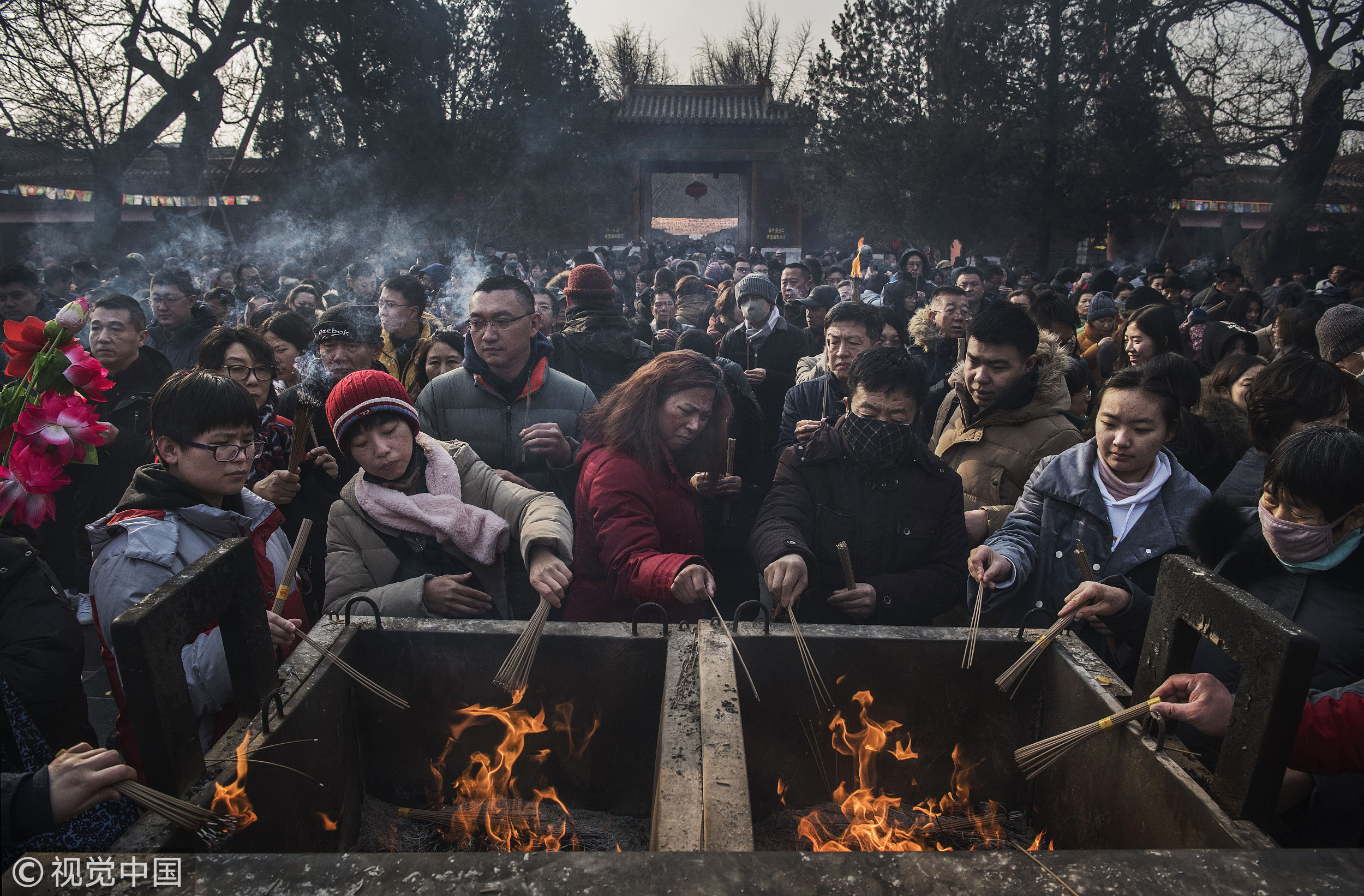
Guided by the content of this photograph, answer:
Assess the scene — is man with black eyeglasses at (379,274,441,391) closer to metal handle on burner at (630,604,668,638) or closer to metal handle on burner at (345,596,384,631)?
metal handle on burner at (345,596,384,631)

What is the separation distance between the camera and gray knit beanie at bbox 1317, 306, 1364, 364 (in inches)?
160

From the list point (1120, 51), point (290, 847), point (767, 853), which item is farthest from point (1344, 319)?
point (1120, 51)

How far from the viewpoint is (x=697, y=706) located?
6.19ft

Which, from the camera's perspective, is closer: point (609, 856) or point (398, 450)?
point (609, 856)

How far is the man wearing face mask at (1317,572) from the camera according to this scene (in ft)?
5.53

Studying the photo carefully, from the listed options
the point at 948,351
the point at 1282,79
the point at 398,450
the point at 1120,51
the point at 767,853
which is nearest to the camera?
the point at 767,853

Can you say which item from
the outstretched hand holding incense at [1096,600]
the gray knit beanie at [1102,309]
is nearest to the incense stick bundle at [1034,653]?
the outstretched hand holding incense at [1096,600]

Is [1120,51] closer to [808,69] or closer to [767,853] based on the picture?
[808,69]

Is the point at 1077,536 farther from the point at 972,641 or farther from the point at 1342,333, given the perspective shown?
the point at 1342,333

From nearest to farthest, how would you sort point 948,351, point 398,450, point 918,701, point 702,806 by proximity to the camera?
point 702,806 → point 918,701 → point 398,450 → point 948,351

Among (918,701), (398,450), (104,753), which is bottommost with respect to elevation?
(918,701)

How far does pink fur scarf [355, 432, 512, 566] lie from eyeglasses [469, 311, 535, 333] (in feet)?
3.06

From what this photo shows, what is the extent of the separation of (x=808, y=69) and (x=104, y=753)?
77.6ft

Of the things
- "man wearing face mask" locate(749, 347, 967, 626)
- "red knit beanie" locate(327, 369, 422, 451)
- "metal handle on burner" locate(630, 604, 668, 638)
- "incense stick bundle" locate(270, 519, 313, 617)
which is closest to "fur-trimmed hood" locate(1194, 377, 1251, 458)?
"man wearing face mask" locate(749, 347, 967, 626)
